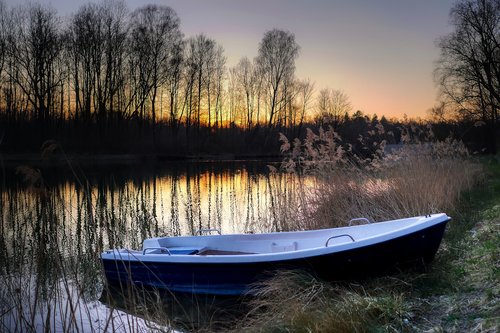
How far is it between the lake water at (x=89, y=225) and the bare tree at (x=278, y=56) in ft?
79.9

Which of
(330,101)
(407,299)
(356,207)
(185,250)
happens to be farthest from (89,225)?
(330,101)

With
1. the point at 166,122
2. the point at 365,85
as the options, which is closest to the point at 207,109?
the point at 166,122

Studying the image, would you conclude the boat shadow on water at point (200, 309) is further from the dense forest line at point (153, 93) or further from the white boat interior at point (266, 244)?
the dense forest line at point (153, 93)

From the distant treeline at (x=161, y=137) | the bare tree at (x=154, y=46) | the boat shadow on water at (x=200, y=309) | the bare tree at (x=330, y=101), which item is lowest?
the boat shadow on water at (x=200, y=309)

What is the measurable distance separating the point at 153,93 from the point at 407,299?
36356 mm

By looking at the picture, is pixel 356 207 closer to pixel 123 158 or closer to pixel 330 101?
pixel 123 158

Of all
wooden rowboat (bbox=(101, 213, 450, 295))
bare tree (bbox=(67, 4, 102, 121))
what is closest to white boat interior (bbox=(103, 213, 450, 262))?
wooden rowboat (bbox=(101, 213, 450, 295))

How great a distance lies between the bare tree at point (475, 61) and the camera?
1089 inches

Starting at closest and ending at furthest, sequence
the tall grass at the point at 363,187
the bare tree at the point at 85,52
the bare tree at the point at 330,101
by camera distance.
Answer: the tall grass at the point at 363,187
the bare tree at the point at 85,52
the bare tree at the point at 330,101

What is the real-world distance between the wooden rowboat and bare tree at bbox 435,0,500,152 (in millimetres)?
25246

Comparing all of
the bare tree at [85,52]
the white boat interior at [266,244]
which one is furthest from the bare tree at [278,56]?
the white boat interior at [266,244]

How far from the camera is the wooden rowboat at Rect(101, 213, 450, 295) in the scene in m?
4.89

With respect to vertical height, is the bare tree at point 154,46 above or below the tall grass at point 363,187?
above

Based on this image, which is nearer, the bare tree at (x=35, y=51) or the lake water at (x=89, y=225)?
the lake water at (x=89, y=225)
